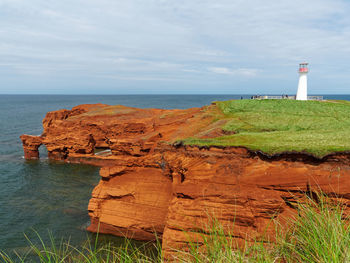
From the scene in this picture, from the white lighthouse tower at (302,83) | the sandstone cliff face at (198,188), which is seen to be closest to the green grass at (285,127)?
the sandstone cliff face at (198,188)

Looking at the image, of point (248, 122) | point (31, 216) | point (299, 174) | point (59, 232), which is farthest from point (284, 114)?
point (31, 216)

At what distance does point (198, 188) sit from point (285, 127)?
10.4 meters

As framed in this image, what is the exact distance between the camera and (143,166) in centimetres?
1414

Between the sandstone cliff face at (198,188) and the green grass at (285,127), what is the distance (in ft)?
1.67

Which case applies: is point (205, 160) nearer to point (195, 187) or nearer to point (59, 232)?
point (195, 187)

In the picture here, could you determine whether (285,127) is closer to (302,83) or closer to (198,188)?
(198,188)

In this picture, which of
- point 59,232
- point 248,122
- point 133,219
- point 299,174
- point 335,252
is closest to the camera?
point 335,252

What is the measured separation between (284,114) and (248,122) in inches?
187

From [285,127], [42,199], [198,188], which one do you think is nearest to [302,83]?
[285,127]

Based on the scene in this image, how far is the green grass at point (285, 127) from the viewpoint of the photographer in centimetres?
1113

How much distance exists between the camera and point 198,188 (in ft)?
36.8

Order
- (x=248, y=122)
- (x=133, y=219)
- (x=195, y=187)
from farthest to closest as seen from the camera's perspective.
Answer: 1. (x=248, y=122)
2. (x=133, y=219)
3. (x=195, y=187)

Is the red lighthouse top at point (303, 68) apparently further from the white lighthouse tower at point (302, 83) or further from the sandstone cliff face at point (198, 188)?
the sandstone cliff face at point (198, 188)

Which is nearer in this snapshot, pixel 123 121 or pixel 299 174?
pixel 299 174
